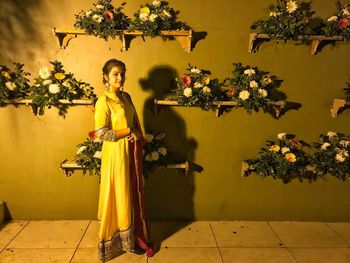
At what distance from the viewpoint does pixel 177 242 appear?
10.3 feet

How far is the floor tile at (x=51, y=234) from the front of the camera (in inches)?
120

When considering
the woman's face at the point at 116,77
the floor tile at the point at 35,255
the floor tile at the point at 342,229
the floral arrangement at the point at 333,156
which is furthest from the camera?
the floor tile at the point at 342,229

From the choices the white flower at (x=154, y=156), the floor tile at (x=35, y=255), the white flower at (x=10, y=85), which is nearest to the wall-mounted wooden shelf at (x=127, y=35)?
the white flower at (x=10, y=85)

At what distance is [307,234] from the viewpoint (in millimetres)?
3381

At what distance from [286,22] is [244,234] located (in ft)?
7.45

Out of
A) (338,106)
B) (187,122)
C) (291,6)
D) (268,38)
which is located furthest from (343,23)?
(187,122)

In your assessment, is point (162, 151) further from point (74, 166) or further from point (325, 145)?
point (325, 145)

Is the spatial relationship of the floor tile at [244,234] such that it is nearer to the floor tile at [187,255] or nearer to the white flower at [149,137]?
the floor tile at [187,255]

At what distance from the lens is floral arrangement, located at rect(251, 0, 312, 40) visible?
3.04 metres

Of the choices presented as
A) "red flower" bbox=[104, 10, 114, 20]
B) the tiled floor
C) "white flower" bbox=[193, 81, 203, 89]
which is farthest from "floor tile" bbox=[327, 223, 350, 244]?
"red flower" bbox=[104, 10, 114, 20]

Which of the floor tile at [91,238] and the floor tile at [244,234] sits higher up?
the floor tile at [91,238]

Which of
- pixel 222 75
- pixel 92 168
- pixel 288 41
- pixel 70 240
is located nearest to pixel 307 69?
pixel 288 41

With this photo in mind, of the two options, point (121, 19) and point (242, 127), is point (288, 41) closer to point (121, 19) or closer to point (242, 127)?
point (242, 127)

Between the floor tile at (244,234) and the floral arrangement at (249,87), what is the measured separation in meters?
1.33
